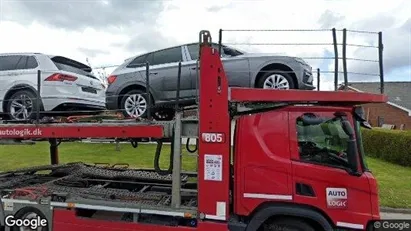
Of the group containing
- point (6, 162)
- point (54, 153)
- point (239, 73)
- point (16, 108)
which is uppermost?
point (239, 73)

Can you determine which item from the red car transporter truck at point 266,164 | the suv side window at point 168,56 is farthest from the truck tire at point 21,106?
the red car transporter truck at point 266,164

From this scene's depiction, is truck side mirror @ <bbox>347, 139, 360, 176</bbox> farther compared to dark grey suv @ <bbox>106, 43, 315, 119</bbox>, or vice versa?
dark grey suv @ <bbox>106, 43, 315, 119</bbox>

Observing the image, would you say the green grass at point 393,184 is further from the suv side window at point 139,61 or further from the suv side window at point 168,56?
the suv side window at point 139,61

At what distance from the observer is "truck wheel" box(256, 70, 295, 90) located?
521cm

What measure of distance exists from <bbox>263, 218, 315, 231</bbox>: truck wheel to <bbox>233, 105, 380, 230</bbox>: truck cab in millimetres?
14

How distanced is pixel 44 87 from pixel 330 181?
4960mm

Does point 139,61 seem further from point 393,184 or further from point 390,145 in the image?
point 390,145

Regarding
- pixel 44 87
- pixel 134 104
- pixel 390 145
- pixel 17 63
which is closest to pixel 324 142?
pixel 134 104

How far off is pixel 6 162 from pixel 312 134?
12.1 meters

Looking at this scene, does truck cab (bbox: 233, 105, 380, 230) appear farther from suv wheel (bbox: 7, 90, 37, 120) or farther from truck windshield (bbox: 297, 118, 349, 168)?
suv wheel (bbox: 7, 90, 37, 120)

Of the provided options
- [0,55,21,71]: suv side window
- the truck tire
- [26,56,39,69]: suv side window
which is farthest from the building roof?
the truck tire

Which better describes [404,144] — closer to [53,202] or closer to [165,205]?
[165,205]

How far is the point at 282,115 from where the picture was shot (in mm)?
4141

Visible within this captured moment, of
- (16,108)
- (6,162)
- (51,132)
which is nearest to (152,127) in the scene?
(51,132)
